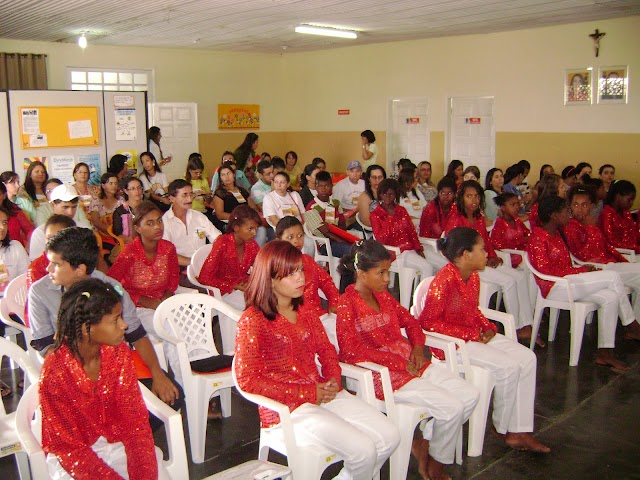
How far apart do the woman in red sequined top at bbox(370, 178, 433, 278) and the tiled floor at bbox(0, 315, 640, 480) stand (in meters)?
1.68

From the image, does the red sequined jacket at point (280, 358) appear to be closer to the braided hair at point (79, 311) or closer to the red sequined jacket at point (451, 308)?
the braided hair at point (79, 311)

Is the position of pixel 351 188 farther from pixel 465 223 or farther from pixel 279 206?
pixel 465 223

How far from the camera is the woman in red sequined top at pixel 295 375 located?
107 inches

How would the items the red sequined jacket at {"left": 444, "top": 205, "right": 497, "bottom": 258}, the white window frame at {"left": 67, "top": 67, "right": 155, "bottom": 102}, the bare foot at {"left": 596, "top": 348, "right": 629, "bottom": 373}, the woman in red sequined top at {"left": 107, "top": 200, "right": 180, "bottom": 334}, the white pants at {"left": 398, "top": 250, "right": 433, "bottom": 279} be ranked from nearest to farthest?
the woman in red sequined top at {"left": 107, "top": 200, "right": 180, "bottom": 334} → the bare foot at {"left": 596, "top": 348, "right": 629, "bottom": 373} → the red sequined jacket at {"left": 444, "top": 205, "right": 497, "bottom": 258} → the white pants at {"left": 398, "top": 250, "right": 433, "bottom": 279} → the white window frame at {"left": 67, "top": 67, "right": 155, "bottom": 102}

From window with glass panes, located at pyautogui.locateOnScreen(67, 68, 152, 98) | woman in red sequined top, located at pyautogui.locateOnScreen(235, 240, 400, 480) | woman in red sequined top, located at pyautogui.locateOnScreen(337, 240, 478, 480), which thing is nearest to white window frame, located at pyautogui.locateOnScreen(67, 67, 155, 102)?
window with glass panes, located at pyautogui.locateOnScreen(67, 68, 152, 98)

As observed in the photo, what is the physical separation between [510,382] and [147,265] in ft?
7.55

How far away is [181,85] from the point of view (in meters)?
12.5

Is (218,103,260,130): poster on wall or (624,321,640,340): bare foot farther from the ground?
(218,103,260,130): poster on wall

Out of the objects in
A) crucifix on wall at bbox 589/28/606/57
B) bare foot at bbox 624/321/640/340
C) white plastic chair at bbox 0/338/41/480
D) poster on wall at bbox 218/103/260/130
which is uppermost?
crucifix on wall at bbox 589/28/606/57

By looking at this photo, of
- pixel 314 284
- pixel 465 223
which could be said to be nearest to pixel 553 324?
pixel 465 223

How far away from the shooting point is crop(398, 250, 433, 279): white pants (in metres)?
5.98

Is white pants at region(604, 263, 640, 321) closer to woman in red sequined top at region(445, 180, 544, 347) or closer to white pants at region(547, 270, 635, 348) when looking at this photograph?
white pants at region(547, 270, 635, 348)

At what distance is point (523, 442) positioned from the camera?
3.62m

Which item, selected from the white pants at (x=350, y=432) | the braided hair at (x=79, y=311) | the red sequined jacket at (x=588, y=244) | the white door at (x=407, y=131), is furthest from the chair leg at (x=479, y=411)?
the white door at (x=407, y=131)
